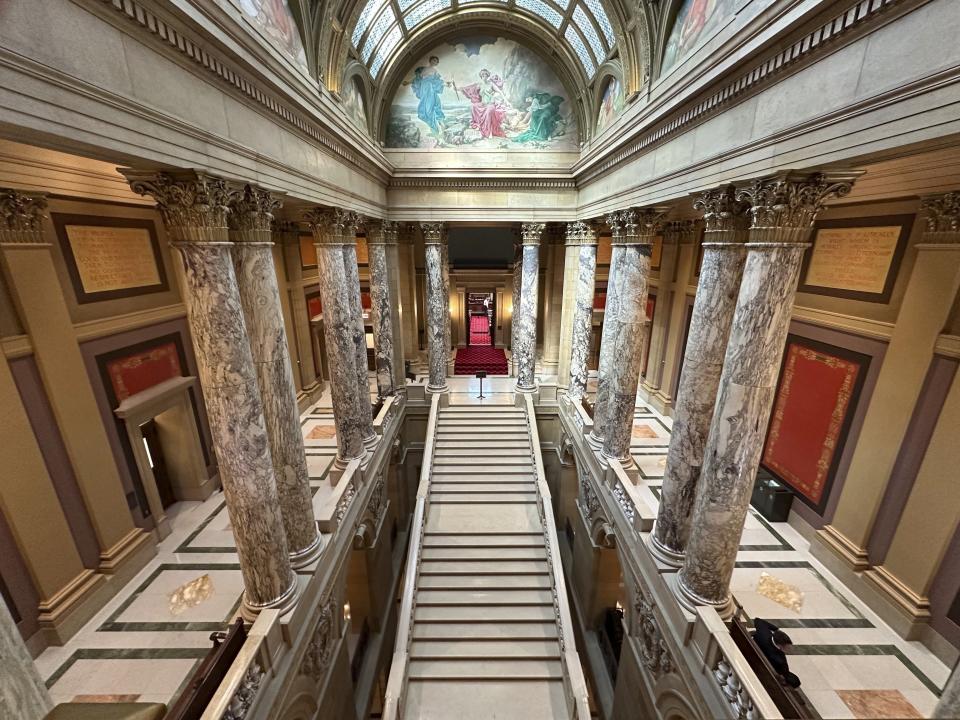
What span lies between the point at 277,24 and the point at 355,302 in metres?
5.26

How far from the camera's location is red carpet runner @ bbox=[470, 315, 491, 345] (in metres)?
26.8

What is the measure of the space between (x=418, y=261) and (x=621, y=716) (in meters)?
17.0

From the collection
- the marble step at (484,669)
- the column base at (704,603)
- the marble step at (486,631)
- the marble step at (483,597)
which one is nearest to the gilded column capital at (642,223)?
the column base at (704,603)

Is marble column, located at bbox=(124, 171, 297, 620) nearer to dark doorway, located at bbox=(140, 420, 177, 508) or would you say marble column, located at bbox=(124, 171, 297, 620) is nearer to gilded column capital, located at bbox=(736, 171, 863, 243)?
dark doorway, located at bbox=(140, 420, 177, 508)

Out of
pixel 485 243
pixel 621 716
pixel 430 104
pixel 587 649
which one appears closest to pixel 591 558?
pixel 587 649

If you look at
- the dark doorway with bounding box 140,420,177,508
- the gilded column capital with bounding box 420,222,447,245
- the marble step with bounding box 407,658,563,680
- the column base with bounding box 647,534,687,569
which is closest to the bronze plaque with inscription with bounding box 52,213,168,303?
the dark doorway with bounding box 140,420,177,508

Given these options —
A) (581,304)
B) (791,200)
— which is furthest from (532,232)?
(791,200)

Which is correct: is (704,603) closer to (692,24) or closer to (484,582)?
(484,582)

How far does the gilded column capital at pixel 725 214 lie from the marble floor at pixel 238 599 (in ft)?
17.5

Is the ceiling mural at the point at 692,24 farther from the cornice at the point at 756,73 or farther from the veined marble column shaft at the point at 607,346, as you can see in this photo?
the veined marble column shaft at the point at 607,346

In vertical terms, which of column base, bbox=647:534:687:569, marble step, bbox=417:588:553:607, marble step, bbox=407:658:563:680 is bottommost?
marble step, bbox=407:658:563:680

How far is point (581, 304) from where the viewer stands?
12.6 metres

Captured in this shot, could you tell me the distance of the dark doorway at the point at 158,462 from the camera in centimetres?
916

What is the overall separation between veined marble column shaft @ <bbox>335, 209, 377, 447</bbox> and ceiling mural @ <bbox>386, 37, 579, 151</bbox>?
15.8 feet
